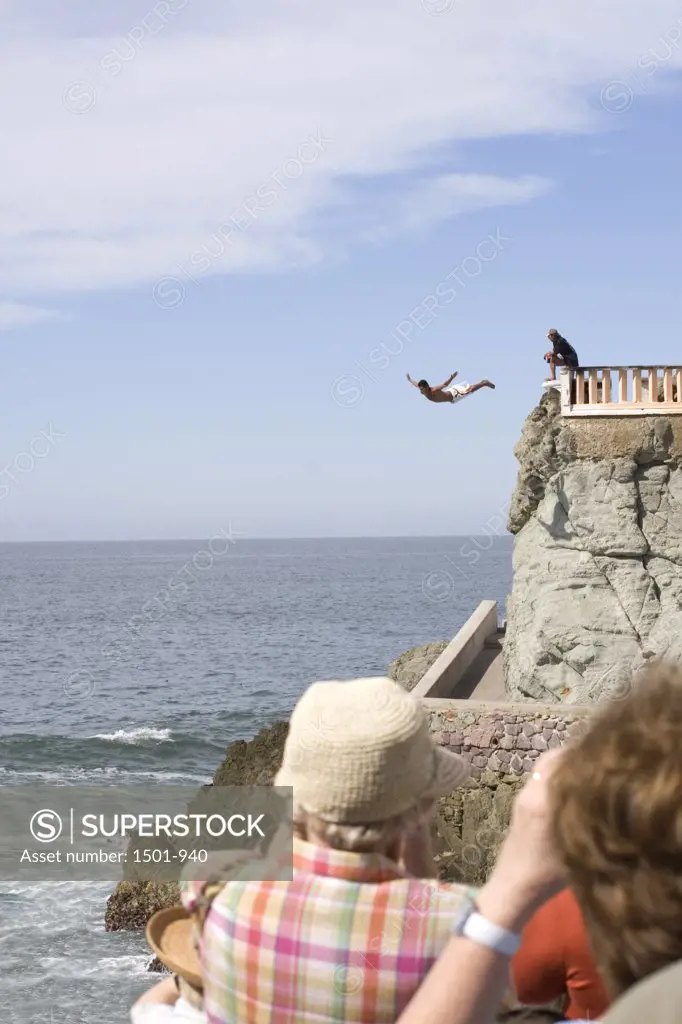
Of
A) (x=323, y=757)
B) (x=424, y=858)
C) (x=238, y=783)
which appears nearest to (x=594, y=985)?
(x=424, y=858)

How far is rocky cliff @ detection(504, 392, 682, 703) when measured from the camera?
1795 centimetres

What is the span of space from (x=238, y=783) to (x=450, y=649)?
5.14 meters

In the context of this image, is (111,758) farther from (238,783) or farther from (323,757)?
(323,757)

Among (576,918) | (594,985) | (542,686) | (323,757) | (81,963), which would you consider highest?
(323,757)

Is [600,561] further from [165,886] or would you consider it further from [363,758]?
[363,758]

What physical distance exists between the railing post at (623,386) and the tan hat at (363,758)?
54.0 feet

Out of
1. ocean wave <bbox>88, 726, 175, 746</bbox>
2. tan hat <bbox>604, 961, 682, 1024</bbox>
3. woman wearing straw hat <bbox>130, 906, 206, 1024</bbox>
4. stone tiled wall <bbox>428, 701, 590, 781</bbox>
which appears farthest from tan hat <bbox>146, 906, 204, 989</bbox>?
ocean wave <bbox>88, 726, 175, 746</bbox>

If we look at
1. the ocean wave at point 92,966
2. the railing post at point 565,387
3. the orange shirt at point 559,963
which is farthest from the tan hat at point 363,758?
the ocean wave at point 92,966

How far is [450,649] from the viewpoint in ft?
65.1

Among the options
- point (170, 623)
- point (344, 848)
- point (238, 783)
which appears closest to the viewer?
point (344, 848)

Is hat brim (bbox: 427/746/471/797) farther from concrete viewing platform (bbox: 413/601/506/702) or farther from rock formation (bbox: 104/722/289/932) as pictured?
rock formation (bbox: 104/722/289/932)

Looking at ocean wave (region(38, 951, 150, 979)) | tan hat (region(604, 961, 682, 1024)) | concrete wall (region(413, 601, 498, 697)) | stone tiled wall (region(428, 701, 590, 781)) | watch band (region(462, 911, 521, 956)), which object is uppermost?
tan hat (region(604, 961, 682, 1024))

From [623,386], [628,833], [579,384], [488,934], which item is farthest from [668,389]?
[628,833]

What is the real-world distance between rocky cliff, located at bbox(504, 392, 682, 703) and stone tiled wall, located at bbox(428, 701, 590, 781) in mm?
3303
